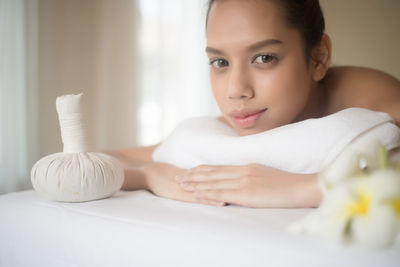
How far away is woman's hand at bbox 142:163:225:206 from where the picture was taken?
0.87 meters

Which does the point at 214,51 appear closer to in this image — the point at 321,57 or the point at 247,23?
the point at 247,23

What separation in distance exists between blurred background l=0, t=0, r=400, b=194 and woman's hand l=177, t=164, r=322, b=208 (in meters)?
2.01

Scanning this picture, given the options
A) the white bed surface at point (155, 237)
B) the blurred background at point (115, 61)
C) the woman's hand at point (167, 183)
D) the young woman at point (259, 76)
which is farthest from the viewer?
the blurred background at point (115, 61)

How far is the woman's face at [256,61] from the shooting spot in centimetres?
102

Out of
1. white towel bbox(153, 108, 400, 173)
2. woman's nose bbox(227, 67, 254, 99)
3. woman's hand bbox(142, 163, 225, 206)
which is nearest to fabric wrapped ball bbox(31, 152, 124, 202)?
woman's hand bbox(142, 163, 225, 206)

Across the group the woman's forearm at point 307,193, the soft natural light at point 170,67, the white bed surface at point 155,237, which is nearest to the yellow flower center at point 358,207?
the white bed surface at point 155,237

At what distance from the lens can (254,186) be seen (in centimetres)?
78

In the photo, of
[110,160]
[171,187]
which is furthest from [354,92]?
[110,160]

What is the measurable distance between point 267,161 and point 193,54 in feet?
9.61

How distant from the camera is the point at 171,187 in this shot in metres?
0.93

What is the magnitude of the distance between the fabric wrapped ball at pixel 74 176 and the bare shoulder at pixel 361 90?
2.56 ft

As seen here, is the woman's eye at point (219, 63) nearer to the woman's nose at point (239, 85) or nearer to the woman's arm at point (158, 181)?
the woman's nose at point (239, 85)

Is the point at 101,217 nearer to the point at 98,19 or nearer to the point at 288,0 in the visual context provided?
the point at 288,0

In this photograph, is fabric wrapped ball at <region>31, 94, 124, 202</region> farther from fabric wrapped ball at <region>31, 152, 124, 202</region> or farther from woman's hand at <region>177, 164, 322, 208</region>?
woman's hand at <region>177, 164, 322, 208</region>
